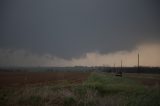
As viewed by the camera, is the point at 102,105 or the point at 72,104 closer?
the point at 102,105

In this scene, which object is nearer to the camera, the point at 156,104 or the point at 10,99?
the point at 156,104

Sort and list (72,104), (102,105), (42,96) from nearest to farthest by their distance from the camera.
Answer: (102,105)
(72,104)
(42,96)

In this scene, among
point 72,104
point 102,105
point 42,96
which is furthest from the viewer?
point 42,96

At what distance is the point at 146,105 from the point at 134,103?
74 centimetres

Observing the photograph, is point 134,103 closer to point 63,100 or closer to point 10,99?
point 63,100

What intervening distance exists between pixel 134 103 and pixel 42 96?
208 inches

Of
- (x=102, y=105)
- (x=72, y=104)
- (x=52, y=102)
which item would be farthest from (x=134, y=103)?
(x=52, y=102)

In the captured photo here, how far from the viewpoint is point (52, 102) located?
45.3 feet

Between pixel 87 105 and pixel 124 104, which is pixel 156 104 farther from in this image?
pixel 87 105

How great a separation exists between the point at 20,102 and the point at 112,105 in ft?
16.9

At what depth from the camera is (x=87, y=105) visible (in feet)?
43.2

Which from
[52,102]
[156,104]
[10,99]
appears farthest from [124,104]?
[10,99]

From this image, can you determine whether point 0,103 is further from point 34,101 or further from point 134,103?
point 134,103

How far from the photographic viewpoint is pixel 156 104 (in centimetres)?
1290
